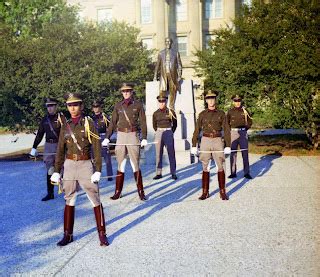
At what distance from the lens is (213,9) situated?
129 feet

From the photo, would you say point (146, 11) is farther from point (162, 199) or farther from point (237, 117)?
point (162, 199)

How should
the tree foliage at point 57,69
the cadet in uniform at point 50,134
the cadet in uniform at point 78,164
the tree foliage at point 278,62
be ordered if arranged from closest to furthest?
the cadet in uniform at point 78,164, the cadet in uniform at point 50,134, the tree foliage at point 278,62, the tree foliage at point 57,69

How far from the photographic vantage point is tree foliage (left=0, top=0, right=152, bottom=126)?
15.6 meters

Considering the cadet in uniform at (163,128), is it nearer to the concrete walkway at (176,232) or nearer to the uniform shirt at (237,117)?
the concrete walkway at (176,232)

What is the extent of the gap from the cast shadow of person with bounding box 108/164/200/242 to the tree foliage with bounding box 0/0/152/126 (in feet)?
28.0

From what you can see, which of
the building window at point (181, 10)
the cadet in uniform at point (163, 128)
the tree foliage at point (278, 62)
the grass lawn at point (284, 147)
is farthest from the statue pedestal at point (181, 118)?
the building window at point (181, 10)

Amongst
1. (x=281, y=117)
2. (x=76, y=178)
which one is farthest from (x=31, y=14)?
(x=76, y=178)

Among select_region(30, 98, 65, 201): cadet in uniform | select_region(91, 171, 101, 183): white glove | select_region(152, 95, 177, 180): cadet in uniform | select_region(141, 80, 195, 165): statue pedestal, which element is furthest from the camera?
select_region(141, 80, 195, 165): statue pedestal

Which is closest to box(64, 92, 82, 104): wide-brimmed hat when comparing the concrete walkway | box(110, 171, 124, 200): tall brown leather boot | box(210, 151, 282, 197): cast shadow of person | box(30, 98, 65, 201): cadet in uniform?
the concrete walkway

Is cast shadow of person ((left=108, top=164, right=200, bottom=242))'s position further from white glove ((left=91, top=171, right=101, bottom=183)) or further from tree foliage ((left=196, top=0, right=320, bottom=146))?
tree foliage ((left=196, top=0, right=320, bottom=146))

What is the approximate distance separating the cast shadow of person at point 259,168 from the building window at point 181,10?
2870 cm

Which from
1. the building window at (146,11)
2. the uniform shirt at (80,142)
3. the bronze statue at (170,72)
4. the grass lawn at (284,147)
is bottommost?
the grass lawn at (284,147)

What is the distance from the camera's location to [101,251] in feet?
15.4

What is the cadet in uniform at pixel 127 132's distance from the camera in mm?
7277
